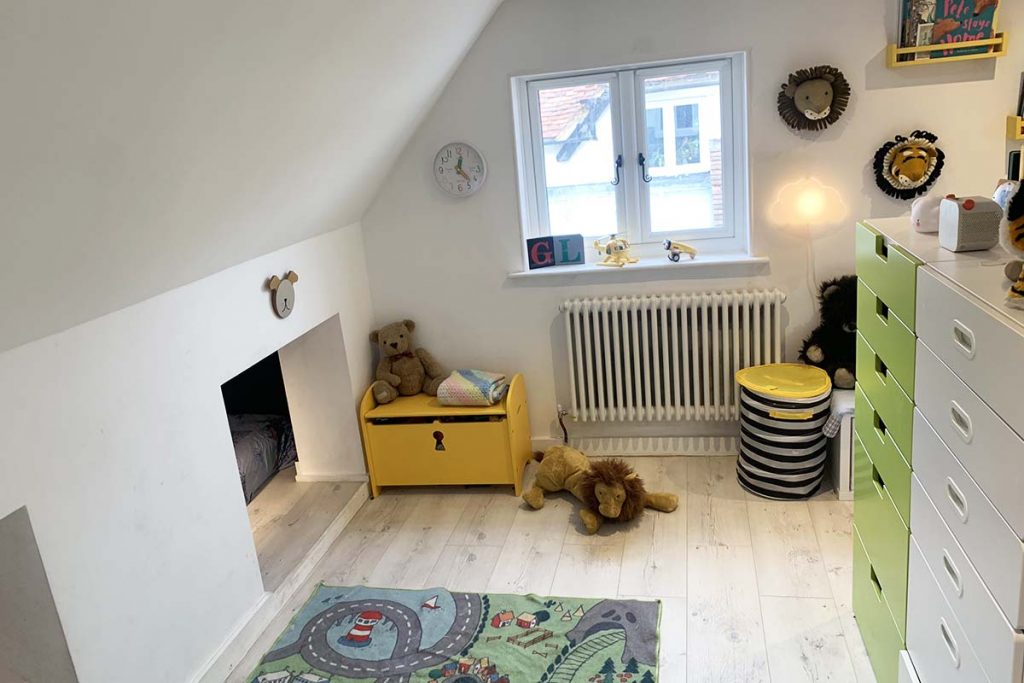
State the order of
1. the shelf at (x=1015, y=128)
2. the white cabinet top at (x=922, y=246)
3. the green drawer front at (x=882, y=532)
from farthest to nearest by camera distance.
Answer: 1. the shelf at (x=1015, y=128)
2. the green drawer front at (x=882, y=532)
3. the white cabinet top at (x=922, y=246)

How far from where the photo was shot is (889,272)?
194cm

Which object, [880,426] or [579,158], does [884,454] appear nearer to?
[880,426]

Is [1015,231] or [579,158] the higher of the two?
[579,158]

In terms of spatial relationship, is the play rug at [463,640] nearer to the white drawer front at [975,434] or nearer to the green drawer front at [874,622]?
the green drawer front at [874,622]

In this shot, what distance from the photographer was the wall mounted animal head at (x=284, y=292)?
2984 mm

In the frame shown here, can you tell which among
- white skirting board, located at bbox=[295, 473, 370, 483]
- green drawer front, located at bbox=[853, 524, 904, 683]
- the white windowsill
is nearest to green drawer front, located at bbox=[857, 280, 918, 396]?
green drawer front, located at bbox=[853, 524, 904, 683]

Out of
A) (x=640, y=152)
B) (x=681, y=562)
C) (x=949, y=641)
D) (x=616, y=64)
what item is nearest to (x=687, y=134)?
(x=640, y=152)

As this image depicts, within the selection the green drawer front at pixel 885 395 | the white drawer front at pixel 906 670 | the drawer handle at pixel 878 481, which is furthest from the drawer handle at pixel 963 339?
the white drawer front at pixel 906 670

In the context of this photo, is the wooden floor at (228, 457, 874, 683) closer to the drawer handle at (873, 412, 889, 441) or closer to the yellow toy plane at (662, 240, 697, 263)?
the drawer handle at (873, 412, 889, 441)

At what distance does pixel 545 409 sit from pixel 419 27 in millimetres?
1958

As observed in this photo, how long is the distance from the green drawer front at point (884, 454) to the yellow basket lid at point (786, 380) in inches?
34.8

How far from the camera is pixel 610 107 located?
365cm

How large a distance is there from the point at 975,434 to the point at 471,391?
93.8 inches

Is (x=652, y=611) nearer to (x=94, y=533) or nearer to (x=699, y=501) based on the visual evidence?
(x=699, y=501)
